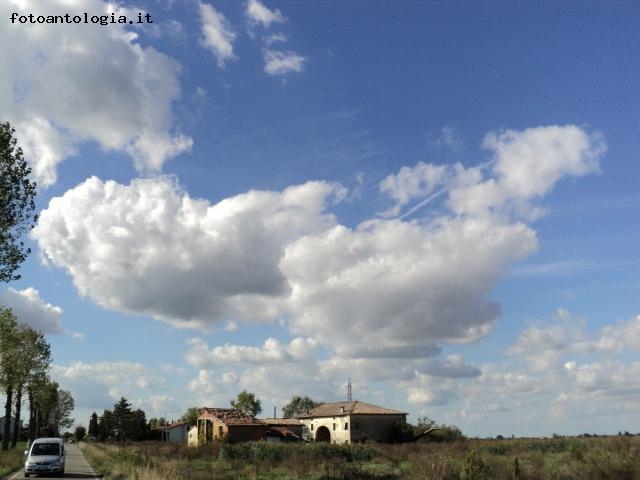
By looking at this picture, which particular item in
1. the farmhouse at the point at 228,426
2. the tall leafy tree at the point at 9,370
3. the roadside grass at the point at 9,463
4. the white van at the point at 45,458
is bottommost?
the farmhouse at the point at 228,426

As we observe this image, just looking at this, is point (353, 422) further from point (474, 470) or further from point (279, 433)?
point (474, 470)

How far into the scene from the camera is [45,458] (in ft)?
100

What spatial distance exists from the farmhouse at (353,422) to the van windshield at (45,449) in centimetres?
4286

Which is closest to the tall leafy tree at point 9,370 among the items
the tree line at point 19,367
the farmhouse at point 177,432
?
Result: the tree line at point 19,367

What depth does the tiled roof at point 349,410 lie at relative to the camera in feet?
239

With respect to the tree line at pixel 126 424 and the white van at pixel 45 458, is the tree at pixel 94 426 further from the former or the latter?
the white van at pixel 45 458

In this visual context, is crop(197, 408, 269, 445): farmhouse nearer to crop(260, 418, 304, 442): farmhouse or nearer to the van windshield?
crop(260, 418, 304, 442): farmhouse

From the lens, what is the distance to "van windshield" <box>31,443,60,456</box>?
102ft

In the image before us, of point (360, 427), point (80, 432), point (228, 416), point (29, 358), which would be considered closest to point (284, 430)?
point (228, 416)

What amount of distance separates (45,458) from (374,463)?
861 inches

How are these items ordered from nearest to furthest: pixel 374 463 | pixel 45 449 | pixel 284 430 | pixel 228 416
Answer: pixel 45 449 → pixel 374 463 → pixel 228 416 → pixel 284 430

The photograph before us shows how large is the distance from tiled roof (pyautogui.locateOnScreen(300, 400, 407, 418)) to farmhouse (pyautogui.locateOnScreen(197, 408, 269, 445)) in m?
10.6

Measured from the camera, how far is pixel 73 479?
28.6 m

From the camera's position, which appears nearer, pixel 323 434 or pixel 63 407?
pixel 323 434
